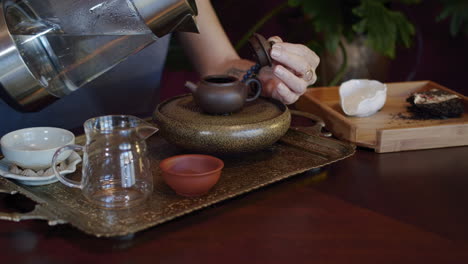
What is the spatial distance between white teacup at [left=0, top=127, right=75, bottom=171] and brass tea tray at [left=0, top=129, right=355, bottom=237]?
39 mm

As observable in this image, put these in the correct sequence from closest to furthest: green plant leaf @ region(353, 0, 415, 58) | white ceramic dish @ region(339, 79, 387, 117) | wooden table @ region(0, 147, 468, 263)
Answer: wooden table @ region(0, 147, 468, 263), white ceramic dish @ region(339, 79, 387, 117), green plant leaf @ region(353, 0, 415, 58)

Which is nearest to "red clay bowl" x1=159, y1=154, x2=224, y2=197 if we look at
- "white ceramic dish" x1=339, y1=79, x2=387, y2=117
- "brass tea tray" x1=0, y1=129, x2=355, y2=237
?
"brass tea tray" x1=0, y1=129, x2=355, y2=237

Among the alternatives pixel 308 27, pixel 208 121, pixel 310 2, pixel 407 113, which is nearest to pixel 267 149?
pixel 208 121

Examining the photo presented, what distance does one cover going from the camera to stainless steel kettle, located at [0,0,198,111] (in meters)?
0.91

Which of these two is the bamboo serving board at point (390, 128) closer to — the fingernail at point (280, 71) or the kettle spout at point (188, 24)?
the fingernail at point (280, 71)

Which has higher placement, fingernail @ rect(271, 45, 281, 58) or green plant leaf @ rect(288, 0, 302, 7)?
fingernail @ rect(271, 45, 281, 58)

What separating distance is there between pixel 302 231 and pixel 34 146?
1.65ft

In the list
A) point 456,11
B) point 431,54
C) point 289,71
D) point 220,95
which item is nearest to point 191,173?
point 220,95

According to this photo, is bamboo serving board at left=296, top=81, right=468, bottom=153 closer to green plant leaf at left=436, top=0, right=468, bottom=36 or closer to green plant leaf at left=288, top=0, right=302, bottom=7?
green plant leaf at left=288, top=0, right=302, bottom=7

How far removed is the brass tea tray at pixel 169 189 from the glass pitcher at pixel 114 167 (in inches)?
0.8

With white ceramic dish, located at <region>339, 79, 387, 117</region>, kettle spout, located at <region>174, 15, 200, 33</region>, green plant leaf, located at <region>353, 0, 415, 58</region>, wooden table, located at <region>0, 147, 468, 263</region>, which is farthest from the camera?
green plant leaf, located at <region>353, 0, 415, 58</region>

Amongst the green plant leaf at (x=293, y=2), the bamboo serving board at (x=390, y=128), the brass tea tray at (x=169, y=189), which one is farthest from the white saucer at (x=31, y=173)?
the green plant leaf at (x=293, y=2)

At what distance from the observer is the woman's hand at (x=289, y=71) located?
1.16 metres

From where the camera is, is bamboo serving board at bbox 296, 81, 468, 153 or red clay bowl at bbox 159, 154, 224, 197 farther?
bamboo serving board at bbox 296, 81, 468, 153
